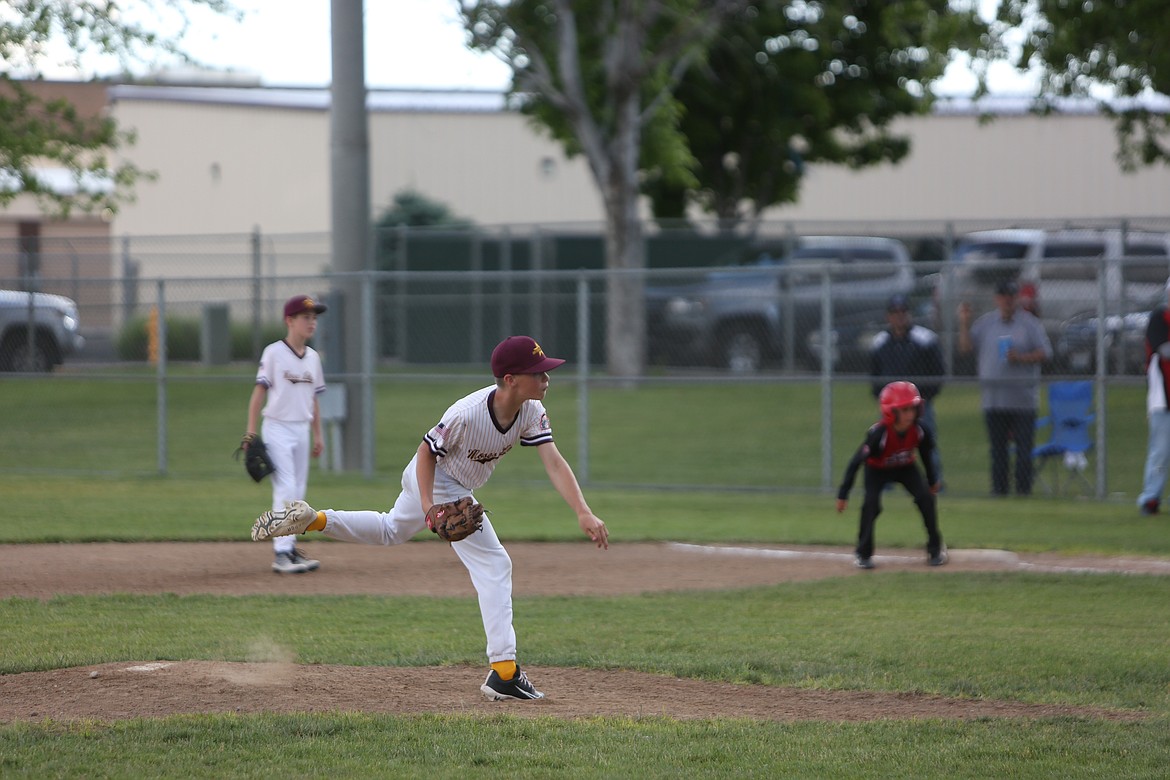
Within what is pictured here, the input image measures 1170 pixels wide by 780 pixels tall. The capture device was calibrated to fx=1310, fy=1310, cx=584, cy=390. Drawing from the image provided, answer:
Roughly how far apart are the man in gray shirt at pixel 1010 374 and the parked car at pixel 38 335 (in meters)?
11.2

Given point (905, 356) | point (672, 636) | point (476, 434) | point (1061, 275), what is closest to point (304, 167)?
point (1061, 275)

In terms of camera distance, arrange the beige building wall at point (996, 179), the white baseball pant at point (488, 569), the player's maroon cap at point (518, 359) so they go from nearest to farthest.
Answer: the player's maroon cap at point (518, 359) < the white baseball pant at point (488, 569) < the beige building wall at point (996, 179)

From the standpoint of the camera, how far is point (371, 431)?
14.3 m

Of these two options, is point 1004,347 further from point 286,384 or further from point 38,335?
point 38,335

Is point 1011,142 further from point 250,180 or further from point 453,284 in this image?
point 250,180

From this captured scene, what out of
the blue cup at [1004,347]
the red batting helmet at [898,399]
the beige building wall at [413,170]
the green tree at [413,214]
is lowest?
the red batting helmet at [898,399]

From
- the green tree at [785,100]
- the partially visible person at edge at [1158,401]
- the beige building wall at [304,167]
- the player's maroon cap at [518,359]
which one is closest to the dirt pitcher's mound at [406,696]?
the player's maroon cap at [518,359]

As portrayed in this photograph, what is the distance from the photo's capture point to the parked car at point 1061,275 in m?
17.9

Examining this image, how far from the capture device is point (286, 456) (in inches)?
358

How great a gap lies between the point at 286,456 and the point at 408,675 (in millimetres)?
3227

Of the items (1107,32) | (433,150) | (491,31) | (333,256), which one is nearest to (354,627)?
(333,256)

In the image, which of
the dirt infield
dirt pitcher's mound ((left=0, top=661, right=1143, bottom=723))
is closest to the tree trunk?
the dirt infield

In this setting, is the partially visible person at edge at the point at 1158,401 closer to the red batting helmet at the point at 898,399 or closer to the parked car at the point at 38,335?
the red batting helmet at the point at 898,399

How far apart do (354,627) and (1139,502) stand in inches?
306
